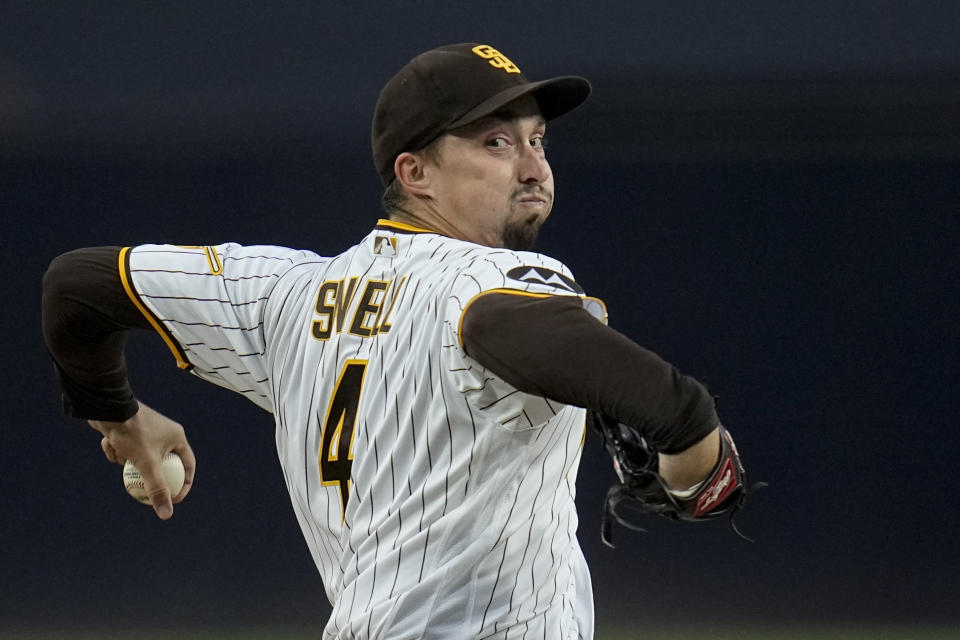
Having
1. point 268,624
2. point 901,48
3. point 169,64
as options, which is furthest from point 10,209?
point 901,48

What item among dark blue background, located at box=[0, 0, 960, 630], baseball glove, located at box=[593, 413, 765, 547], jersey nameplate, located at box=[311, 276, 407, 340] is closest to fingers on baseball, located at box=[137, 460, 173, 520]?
jersey nameplate, located at box=[311, 276, 407, 340]

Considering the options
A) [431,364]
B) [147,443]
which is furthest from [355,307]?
[147,443]

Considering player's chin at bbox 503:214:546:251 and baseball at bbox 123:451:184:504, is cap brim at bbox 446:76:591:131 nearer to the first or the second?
player's chin at bbox 503:214:546:251

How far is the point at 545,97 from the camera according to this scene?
2021mm

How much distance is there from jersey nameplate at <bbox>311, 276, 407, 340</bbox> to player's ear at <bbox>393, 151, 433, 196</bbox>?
19 centimetres

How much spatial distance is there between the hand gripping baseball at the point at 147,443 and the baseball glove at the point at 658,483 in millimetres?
925

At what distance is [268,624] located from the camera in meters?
4.61

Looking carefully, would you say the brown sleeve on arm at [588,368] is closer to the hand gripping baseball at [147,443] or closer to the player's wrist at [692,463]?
the player's wrist at [692,463]

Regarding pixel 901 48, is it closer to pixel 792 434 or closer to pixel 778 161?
pixel 778 161

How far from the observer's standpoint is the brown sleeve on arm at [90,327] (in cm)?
202

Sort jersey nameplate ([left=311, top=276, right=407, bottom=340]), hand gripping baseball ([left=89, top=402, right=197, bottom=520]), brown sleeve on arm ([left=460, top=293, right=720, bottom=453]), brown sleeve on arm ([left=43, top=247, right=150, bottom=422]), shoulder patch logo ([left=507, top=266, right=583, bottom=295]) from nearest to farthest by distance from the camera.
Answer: brown sleeve on arm ([left=460, top=293, right=720, bottom=453]) < shoulder patch logo ([left=507, top=266, right=583, bottom=295]) < jersey nameplate ([left=311, top=276, right=407, bottom=340]) < brown sleeve on arm ([left=43, top=247, right=150, bottom=422]) < hand gripping baseball ([left=89, top=402, right=197, bottom=520])

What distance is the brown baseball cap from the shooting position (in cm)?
186

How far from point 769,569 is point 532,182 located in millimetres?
3063

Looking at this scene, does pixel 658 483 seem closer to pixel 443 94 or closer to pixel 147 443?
pixel 443 94
